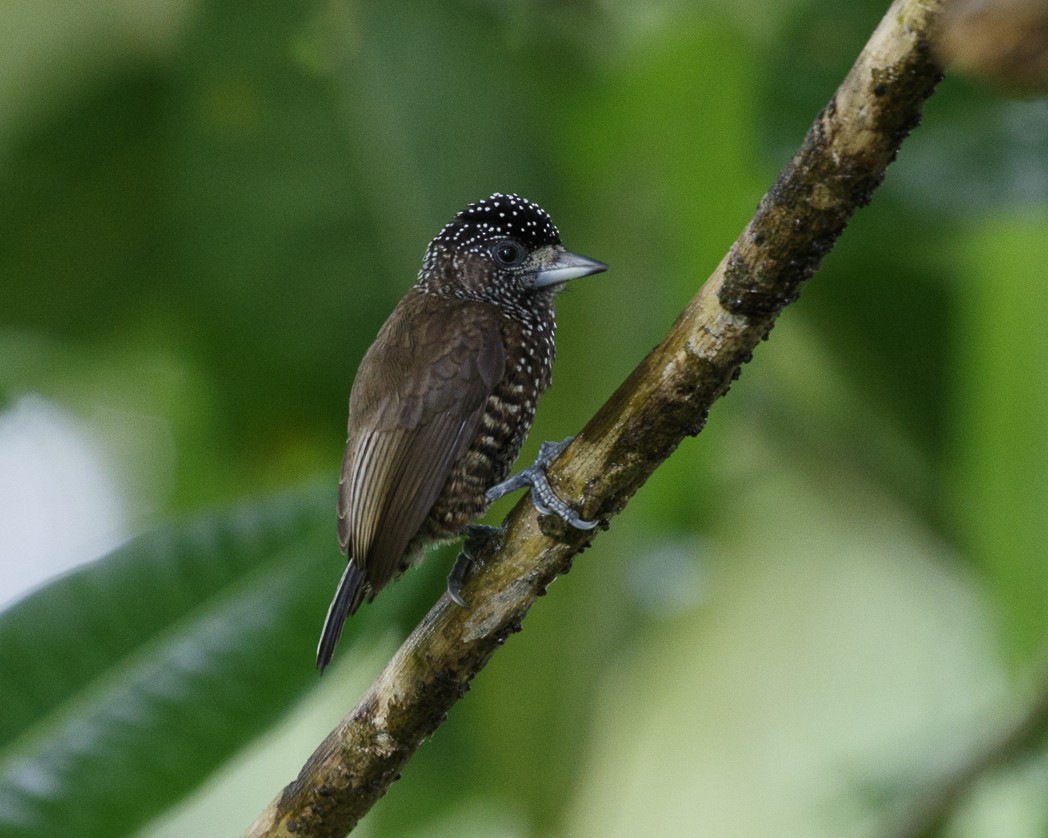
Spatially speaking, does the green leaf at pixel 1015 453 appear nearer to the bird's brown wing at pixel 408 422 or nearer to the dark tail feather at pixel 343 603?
the bird's brown wing at pixel 408 422

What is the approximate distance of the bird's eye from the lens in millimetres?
2828

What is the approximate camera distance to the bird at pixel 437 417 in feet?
7.53

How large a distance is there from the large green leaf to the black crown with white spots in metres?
0.68

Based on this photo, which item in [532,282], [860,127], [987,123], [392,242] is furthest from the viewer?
[392,242]

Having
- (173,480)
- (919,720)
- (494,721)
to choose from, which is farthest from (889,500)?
(173,480)

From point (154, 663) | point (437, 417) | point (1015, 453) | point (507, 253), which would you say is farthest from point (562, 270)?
point (1015, 453)

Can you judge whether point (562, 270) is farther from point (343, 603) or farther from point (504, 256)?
point (343, 603)

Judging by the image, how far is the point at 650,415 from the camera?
1.63m

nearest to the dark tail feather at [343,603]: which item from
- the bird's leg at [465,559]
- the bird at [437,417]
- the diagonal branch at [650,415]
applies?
the bird at [437,417]

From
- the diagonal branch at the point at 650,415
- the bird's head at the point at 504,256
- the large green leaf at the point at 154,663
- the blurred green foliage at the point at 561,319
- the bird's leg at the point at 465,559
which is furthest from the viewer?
the blurred green foliage at the point at 561,319

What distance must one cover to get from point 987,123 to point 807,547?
1.59 meters

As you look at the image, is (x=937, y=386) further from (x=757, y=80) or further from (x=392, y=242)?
(x=392, y=242)

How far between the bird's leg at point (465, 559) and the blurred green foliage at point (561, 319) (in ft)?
1.03

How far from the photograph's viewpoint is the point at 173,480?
377 cm
